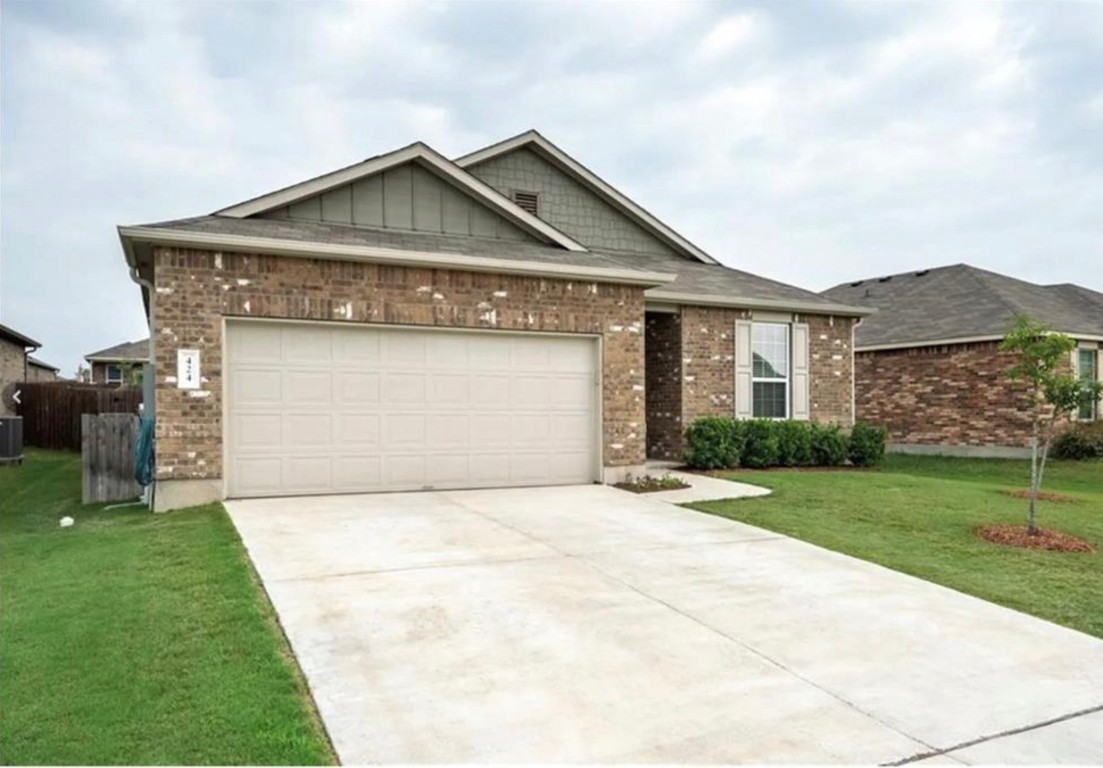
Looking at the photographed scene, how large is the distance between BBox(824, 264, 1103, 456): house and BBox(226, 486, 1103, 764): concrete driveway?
1339 centimetres

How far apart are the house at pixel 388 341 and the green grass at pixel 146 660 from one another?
8.20 ft

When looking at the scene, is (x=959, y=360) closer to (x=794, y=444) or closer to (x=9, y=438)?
(x=794, y=444)

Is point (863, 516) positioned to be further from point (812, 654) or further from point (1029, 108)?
point (1029, 108)

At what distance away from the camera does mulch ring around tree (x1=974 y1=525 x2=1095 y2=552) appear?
288 inches

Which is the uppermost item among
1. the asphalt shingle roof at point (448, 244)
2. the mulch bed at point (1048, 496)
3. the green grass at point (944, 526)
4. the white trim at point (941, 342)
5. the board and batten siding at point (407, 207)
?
the board and batten siding at point (407, 207)

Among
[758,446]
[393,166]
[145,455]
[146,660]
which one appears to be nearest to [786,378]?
[758,446]

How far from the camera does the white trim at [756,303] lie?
1363cm

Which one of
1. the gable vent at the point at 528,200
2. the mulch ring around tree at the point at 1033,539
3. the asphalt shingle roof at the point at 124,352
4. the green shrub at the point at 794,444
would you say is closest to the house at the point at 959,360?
the green shrub at the point at 794,444

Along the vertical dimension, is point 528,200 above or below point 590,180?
below

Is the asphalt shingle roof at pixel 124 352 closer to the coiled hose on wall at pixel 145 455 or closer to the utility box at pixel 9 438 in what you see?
the utility box at pixel 9 438

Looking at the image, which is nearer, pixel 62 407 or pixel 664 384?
pixel 664 384

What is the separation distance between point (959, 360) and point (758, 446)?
318 inches

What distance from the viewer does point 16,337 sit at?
2366 centimetres

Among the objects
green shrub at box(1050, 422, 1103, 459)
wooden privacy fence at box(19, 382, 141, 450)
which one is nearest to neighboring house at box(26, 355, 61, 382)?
wooden privacy fence at box(19, 382, 141, 450)
